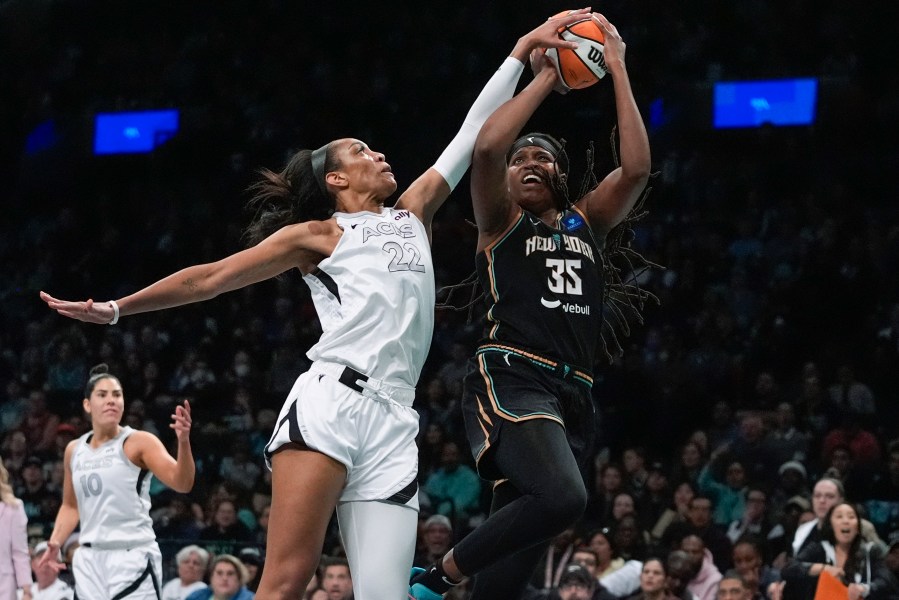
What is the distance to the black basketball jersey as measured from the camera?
468 centimetres

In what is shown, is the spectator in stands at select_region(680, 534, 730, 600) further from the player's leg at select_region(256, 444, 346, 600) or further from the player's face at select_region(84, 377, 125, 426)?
the player's leg at select_region(256, 444, 346, 600)

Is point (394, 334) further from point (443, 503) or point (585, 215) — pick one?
point (443, 503)

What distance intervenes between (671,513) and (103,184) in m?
11.3

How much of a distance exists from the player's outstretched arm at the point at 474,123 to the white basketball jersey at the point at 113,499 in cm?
343

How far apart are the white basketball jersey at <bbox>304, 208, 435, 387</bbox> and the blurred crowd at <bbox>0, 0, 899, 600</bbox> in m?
4.43

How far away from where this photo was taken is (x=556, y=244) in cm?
478

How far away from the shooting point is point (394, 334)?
Result: 4.26 metres

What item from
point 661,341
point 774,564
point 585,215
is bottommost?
point 774,564

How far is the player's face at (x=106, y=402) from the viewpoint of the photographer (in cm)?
750

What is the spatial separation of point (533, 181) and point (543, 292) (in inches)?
21.2

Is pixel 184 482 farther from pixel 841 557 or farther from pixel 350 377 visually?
pixel 841 557

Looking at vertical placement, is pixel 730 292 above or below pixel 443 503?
above

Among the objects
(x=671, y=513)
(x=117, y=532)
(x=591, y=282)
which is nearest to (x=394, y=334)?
(x=591, y=282)

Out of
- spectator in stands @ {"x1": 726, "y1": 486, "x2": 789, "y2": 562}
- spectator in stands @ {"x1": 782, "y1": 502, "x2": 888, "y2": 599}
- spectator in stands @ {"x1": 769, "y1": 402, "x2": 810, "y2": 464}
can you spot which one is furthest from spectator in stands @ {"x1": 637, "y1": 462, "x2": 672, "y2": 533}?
spectator in stands @ {"x1": 782, "y1": 502, "x2": 888, "y2": 599}
